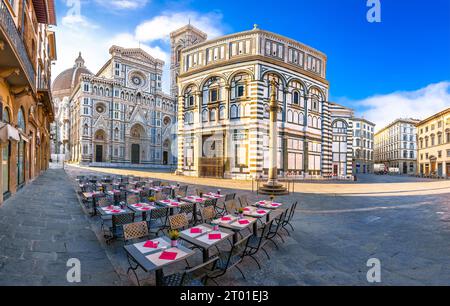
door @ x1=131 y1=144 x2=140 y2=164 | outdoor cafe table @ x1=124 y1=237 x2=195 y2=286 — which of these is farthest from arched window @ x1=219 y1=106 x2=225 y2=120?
door @ x1=131 y1=144 x2=140 y2=164

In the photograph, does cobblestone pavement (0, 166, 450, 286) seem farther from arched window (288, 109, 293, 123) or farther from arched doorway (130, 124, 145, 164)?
arched doorway (130, 124, 145, 164)

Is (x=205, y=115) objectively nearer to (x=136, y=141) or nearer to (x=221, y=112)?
(x=221, y=112)

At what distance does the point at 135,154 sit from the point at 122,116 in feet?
31.8

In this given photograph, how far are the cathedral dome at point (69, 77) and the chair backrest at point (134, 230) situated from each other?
86.6m

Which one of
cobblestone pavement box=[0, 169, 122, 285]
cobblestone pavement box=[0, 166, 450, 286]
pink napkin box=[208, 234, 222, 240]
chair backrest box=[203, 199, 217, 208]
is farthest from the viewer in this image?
chair backrest box=[203, 199, 217, 208]

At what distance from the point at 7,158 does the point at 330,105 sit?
3268 cm

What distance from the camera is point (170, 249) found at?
4.07 metres

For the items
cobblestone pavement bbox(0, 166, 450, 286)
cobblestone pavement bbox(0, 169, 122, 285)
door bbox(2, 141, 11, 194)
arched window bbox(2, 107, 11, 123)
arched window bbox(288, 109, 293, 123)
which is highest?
arched window bbox(288, 109, 293, 123)

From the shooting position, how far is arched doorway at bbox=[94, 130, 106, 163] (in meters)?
52.8

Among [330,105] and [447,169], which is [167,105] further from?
[447,169]

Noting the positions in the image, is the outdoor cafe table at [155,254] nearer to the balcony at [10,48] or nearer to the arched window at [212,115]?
the balcony at [10,48]

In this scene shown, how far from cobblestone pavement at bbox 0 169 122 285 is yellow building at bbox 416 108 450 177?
58.4 metres

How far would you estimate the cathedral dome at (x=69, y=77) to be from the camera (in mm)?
76875

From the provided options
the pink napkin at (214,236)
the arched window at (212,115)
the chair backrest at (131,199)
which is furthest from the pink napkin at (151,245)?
the arched window at (212,115)
